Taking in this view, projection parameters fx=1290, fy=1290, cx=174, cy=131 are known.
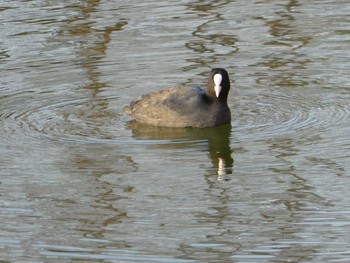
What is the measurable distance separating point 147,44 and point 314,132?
166 inches

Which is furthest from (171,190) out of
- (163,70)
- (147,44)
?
(147,44)

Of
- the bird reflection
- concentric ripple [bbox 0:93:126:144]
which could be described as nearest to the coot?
the bird reflection

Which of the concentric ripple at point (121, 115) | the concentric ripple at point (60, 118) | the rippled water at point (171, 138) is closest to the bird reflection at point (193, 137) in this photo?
the rippled water at point (171, 138)

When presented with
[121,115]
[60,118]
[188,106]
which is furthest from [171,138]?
[60,118]

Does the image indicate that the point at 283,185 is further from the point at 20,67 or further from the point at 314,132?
the point at 20,67

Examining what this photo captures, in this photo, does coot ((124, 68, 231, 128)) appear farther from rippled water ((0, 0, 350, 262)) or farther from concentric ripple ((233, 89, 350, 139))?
concentric ripple ((233, 89, 350, 139))

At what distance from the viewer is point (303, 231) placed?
9492 millimetres

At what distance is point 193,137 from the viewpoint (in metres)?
12.6

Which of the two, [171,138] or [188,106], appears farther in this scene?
[188,106]

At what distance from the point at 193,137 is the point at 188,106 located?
464 mm

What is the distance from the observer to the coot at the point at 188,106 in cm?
1277

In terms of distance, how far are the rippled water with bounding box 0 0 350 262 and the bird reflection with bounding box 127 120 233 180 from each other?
0.03 metres

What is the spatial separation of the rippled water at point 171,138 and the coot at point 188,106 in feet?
0.41

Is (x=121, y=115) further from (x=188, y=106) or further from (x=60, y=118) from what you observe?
(x=188, y=106)
